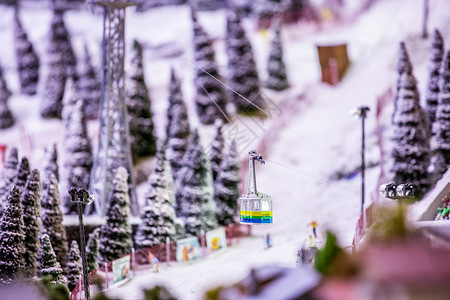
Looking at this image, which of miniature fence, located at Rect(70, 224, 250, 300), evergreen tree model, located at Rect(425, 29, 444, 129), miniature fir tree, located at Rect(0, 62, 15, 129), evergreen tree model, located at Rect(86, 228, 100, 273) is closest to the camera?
miniature fence, located at Rect(70, 224, 250, 300)

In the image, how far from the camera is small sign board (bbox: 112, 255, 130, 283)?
30484 millimetres

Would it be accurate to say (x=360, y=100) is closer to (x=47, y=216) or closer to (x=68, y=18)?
(x=47, y=216)

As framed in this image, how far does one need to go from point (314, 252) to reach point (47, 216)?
12.0 m

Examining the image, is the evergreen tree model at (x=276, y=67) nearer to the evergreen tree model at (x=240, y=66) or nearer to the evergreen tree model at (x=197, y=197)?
the evergreen tree model at (x=240, y=66)

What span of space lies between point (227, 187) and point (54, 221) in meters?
9.48

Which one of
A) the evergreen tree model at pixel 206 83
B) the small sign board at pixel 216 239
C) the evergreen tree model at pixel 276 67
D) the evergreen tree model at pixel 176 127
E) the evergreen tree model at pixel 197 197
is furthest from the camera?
the evergreen tree model at pixel 276 67

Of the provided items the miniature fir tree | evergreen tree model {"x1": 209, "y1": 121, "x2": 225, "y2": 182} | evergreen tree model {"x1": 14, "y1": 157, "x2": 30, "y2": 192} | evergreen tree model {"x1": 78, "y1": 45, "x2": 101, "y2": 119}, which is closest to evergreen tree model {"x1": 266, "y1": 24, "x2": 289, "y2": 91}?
evergreen tree model {"x1": 78, "y1": 45, "x2": 101, "y2": 119}

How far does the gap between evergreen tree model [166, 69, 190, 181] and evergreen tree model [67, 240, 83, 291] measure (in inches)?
468

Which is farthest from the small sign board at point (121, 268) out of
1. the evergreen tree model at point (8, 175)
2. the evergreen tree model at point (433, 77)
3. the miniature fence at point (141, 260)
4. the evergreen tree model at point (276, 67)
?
the evergreen tree model at point (276, 67)

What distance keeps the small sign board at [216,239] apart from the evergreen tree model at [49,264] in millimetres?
7924

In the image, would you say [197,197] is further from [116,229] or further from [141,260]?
[116,229]

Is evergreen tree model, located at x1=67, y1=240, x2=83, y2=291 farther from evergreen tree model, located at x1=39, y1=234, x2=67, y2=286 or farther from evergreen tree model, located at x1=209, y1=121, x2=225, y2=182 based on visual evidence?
evergreen tree model, located at x1=209, y1=121, x2=225, y2=182

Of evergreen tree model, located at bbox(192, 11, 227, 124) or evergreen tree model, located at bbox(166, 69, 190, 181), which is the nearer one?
evergreen tree model, located at bbox(166, 69, 190, 181)

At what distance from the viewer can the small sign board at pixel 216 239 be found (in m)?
34.9
